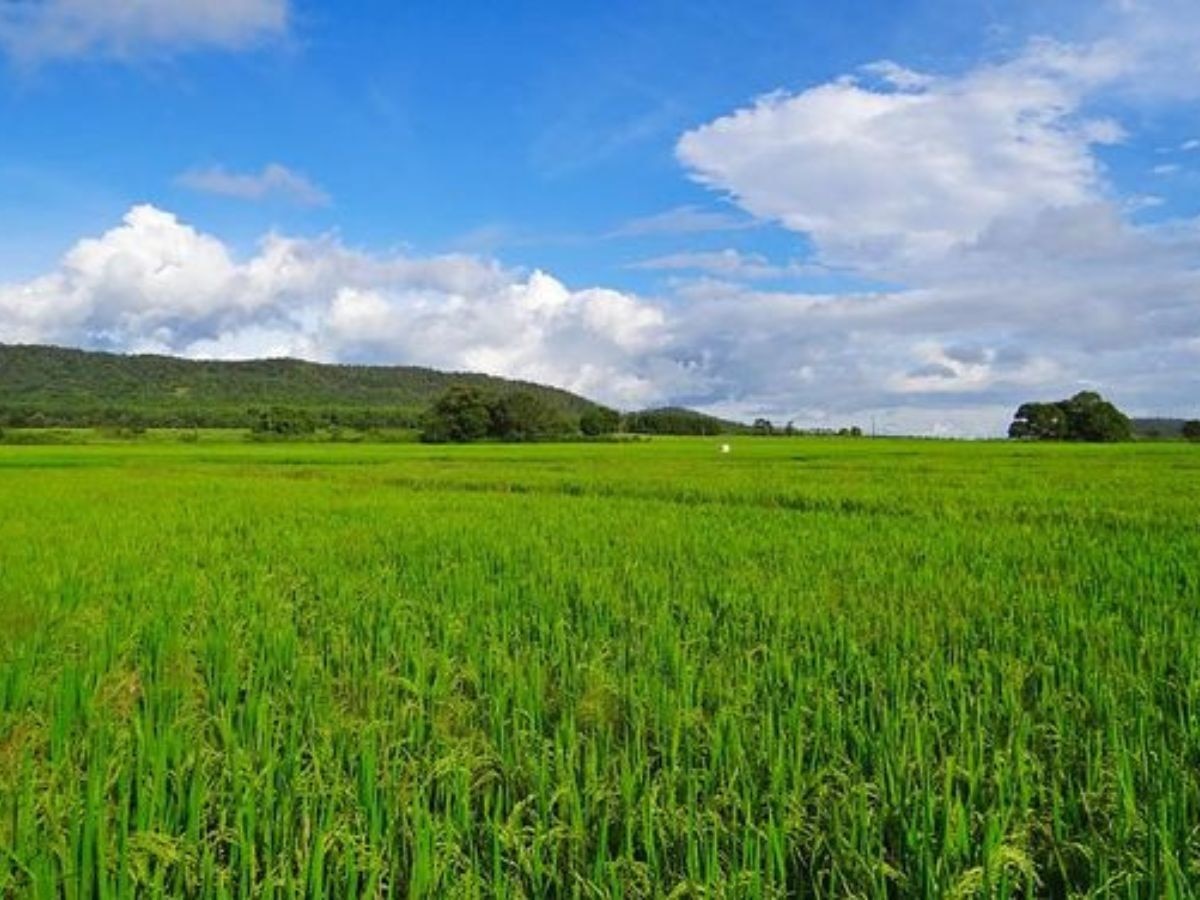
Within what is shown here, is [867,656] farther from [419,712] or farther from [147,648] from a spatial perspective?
[147,648]

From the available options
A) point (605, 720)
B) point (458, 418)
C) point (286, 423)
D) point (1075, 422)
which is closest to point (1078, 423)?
point (1075, 422)

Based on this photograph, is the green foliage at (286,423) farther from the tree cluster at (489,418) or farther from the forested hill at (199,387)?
the forested hill at (199,387)

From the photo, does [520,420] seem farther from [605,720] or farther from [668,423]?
[605,720]

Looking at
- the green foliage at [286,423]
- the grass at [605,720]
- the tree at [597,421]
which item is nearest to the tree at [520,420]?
the tree at [597,421]

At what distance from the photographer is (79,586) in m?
7.95

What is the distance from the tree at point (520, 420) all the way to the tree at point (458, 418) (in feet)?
2.42

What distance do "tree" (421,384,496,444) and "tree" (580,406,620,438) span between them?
11.2 meters

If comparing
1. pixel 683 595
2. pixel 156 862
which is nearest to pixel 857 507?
pixel 683 595

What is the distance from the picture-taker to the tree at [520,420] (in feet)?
268

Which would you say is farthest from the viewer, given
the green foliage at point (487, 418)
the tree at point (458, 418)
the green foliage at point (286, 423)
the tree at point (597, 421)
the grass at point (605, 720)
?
the tree at point (597, 421)

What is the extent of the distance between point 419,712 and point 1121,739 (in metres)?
2.88

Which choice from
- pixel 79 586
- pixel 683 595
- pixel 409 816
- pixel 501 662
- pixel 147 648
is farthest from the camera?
pixel 79 586

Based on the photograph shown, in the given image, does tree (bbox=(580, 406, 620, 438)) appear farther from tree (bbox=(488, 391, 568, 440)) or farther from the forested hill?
the forested hill

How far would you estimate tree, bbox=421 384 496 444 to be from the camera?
260ft
